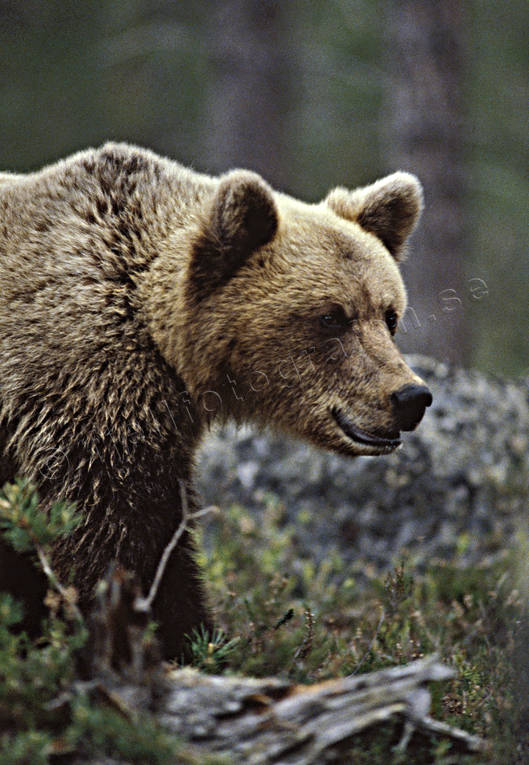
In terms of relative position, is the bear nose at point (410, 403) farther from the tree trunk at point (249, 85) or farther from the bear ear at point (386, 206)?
the tree trunk at point (249, 85)

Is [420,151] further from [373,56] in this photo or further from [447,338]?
[373,56]

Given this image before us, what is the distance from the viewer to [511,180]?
15.4 metres

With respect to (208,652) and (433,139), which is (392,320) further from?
(433,139)

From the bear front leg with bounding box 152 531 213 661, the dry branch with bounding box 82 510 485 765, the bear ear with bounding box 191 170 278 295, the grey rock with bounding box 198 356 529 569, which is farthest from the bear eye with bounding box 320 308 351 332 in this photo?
the grey rock with bounding box 198 356 529 569

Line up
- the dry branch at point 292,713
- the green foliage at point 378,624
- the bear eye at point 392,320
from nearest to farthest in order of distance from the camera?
the dry branch at point 292,713
the green foliage at point 378,624
the bear eye at point 392,320

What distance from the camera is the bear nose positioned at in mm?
3426

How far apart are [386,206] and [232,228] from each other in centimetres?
89

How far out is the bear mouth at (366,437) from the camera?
358 cm

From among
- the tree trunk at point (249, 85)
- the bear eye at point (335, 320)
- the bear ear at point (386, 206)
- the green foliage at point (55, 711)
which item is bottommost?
the green foliage at point (55, 711)

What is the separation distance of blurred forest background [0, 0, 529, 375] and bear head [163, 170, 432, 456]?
3997mm

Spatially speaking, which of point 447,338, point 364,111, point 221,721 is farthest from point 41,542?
point 364,111

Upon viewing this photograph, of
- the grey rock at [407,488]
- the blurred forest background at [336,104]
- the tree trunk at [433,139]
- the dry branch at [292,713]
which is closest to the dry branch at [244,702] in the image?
the dry branch at [292,713]

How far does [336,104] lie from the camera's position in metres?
17.8

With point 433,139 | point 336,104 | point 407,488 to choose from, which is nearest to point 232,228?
point 407,488
